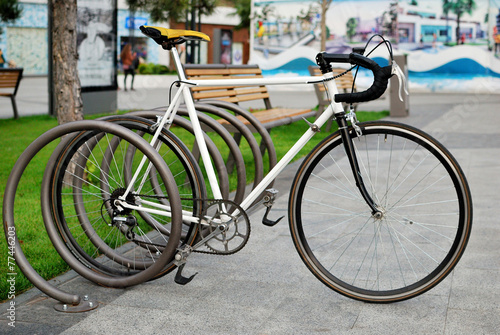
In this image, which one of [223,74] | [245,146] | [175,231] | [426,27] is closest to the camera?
[175,231]

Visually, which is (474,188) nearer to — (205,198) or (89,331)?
Answer: (205,198)

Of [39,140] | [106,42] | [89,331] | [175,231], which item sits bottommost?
[89,331]

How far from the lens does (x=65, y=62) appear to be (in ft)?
19.6

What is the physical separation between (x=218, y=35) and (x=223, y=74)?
6968mm

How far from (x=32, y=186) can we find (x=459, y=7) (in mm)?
→ 23475

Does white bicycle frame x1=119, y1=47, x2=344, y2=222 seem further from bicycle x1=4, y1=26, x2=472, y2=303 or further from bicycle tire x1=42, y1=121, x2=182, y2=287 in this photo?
bicycle tire x1=42, y1=121, x2=182, y2=287

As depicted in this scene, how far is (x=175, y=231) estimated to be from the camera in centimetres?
329

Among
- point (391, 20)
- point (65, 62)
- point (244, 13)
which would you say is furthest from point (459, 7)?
point (244, 13)

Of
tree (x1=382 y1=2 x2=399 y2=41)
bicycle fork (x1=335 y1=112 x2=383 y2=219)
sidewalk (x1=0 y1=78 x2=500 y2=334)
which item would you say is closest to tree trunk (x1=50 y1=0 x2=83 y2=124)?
sidewalk (x1=0 y1=78 x2=500 y2=334)

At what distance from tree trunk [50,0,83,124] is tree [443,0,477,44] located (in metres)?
23.0

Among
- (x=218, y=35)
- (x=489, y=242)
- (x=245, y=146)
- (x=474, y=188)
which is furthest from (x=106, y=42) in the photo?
(x=489, y=242)

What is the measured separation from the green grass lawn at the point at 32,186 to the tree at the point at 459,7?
15.2m

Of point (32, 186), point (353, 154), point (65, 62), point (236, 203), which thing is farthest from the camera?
point (32, 186)

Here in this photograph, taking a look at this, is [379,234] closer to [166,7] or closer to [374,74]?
[374,74]
